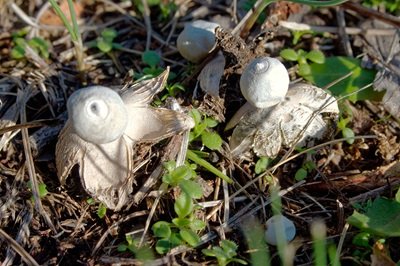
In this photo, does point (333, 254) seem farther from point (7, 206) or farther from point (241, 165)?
point (7, 206)

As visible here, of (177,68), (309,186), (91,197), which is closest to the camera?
(91,197)

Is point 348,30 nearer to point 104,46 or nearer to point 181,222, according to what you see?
point 104,46

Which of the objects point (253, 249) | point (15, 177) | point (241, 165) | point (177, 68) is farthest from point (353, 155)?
point (15, 177)

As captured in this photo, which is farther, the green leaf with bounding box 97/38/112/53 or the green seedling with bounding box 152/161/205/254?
the green leaf with bounding box 97/38/112/53

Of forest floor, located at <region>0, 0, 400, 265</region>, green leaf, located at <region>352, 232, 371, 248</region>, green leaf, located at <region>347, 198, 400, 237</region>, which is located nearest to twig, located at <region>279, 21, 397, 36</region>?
forest floor, located at <region>0, 0, 400, 265</region>

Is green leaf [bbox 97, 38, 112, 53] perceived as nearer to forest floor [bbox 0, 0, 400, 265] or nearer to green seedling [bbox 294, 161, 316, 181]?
forest floor [bbox 0, 0, 400, 265]

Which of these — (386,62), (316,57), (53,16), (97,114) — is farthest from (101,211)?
(386,62)
